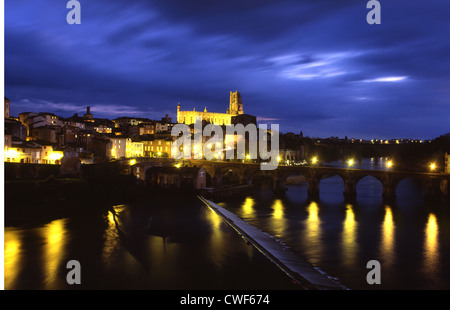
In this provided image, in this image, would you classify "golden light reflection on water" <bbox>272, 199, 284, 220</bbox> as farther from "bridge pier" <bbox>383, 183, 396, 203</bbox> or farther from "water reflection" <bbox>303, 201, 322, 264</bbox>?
"bridge pier" <bbox>383, 183, 396, 203</bbox>

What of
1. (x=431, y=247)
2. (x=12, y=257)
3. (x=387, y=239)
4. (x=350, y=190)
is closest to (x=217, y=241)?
(x=12, y=257)

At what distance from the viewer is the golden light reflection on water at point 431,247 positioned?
1895 cm

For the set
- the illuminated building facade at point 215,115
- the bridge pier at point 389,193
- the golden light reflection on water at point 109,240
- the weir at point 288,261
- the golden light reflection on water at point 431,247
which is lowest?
→ the golden light reflection on water at point 431,247

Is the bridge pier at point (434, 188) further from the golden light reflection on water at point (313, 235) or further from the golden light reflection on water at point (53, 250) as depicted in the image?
the golden light reflection on water at point (53, 250)

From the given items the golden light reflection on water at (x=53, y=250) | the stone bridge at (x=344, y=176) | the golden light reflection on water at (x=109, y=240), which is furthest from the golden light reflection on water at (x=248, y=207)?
the golden light reflection on water at (x=53, y=250)

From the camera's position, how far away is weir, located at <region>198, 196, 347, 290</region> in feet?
51.9

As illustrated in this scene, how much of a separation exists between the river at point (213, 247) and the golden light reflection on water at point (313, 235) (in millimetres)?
76

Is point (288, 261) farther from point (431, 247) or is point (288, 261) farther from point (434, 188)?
point (434, 188)

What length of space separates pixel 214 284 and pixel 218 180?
39.4m

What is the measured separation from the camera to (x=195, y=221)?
27922 millimetres

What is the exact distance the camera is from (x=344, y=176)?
4306cm

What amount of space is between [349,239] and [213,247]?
1047cm

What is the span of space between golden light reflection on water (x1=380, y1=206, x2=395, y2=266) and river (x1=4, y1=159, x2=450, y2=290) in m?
0.07

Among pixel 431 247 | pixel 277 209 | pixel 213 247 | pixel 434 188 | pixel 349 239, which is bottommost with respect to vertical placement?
pixel 431 247
